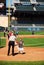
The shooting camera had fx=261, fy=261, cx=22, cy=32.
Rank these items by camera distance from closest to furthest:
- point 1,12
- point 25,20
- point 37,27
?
point 37,27 < point 25,20 < point 1,12

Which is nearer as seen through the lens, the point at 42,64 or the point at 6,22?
the point at 42,64

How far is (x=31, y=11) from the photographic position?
241ft

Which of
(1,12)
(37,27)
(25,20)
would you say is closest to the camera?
(37,27)

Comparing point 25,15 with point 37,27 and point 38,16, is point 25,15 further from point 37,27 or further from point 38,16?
point 37,27

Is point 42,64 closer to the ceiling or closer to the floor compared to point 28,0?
closer to the ceiling

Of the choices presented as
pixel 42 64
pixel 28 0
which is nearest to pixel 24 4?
pixel 28 0

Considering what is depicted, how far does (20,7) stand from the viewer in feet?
243

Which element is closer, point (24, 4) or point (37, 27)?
point (37, 27)

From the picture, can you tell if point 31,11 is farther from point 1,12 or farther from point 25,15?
point 1,12

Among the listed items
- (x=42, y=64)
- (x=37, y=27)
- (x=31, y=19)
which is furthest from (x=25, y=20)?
(x=42, y=64)

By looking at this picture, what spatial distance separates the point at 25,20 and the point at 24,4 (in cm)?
563

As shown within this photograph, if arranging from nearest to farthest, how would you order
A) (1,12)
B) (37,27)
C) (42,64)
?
(42,64) → (37,27) → (1,12)

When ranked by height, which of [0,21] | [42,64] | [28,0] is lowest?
[0,21]

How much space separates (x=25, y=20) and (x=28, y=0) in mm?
7346
